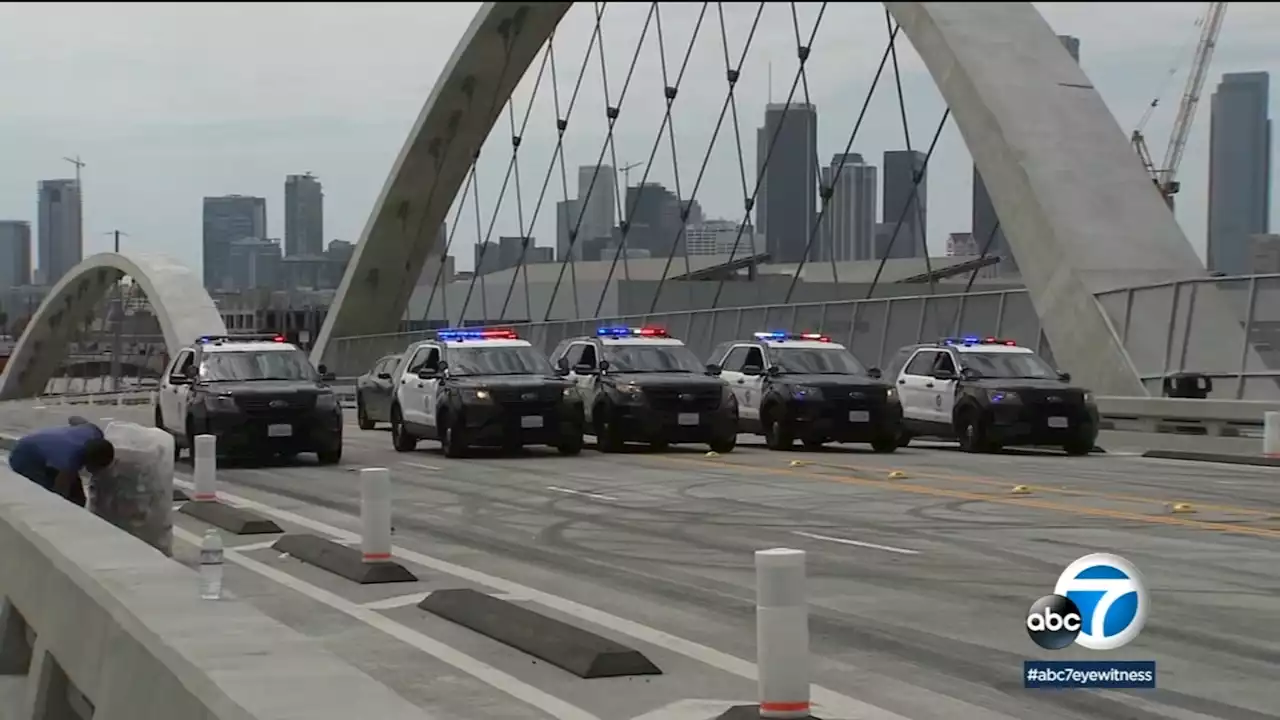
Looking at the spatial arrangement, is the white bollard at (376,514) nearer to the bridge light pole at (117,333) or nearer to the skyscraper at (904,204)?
the skyscraper at (904,204)

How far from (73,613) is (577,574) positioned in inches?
206

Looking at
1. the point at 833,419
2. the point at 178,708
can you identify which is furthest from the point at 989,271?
the point at 178,708

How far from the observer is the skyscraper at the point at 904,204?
4031 centimetres

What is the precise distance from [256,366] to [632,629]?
16.5 m

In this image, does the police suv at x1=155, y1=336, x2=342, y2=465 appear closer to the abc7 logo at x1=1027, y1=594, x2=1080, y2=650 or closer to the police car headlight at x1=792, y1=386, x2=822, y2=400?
the police car headlight at x1=792, y1=386, x2=822, y2=400

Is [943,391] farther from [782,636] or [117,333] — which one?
[117,333]

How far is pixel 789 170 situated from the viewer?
48.6 metres

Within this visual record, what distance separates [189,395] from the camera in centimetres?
2427

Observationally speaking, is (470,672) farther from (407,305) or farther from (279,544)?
(407,305)

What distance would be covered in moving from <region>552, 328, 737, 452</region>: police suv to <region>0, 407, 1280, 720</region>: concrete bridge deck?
3.14 meters

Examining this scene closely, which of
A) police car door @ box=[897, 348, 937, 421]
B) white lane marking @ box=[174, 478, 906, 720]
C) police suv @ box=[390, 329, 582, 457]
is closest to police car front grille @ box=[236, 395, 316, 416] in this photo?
police suv @ box=[390, 329, 582, 457]

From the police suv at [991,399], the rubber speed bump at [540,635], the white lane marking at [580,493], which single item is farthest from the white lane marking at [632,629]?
the police suv at [991,399]

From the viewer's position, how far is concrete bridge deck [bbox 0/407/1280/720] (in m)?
7.91

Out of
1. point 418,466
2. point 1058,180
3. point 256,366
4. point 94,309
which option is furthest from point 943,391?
point 94,309
